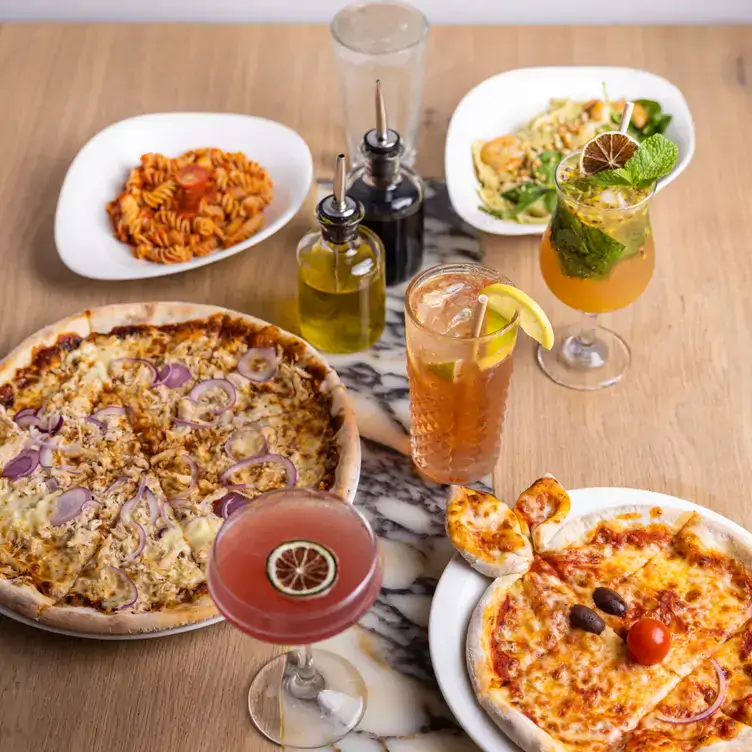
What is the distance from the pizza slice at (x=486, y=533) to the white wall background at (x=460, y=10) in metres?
2.61

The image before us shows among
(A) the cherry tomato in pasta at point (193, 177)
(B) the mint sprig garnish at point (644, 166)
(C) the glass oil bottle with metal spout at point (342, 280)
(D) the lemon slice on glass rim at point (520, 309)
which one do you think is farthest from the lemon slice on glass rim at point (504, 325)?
(A) the cherry tomato in pasta at point (193, 177)

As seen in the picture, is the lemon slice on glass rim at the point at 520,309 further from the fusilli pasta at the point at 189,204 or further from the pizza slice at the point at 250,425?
the fusilli pasta at the point at 189,204

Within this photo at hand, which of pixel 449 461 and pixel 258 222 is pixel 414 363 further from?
pixel 258 222

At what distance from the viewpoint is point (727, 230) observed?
3176mm

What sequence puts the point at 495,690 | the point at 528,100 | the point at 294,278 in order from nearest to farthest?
1. the point at 495,690
2. the point at 294,278
3. the point at 528,100

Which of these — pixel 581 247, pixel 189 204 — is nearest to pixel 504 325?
pixel 581 247

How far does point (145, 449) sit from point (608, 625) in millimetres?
1198

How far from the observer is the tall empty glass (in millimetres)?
3248

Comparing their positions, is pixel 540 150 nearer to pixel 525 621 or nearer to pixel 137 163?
pixel 137 163

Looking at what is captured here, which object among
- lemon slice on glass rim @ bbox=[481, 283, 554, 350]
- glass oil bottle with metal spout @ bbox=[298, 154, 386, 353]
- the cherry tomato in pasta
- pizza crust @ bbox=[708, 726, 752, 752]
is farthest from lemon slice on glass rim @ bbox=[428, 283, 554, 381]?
the cherry tomato in pasta

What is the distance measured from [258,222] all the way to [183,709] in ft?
4.82

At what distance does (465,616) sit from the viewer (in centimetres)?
218

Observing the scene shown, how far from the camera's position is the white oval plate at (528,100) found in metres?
3.21

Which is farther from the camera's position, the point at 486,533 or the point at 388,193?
the point at 388,193
